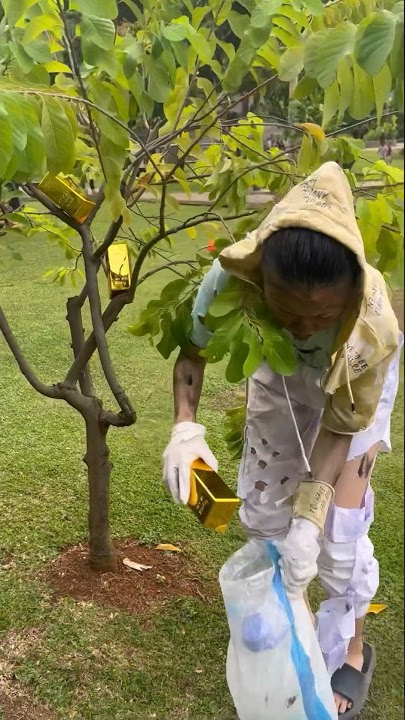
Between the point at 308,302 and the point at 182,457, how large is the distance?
0.44 metres

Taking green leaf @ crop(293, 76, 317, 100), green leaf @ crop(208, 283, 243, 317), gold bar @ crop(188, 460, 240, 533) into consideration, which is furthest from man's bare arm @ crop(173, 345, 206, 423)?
green leaf @ crop(293, 76, 317, 100)

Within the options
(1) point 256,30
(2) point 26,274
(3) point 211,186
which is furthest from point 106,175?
(2) point 26,274

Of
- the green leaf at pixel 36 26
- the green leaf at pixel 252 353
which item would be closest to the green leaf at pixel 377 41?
the green leaf at pixel 252 353

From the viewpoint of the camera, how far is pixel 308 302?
3.38ft

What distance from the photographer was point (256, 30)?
3.82ft

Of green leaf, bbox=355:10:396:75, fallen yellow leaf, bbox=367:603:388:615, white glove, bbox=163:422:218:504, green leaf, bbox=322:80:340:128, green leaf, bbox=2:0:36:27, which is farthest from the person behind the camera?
fallen yellow leaf, bbox=367:603:388:615

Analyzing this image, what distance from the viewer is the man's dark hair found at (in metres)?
0.99

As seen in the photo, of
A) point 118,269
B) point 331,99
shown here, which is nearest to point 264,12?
point 331,99

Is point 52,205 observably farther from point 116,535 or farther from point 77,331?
point 116,535

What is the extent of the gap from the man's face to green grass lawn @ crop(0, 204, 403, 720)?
1.97 ft

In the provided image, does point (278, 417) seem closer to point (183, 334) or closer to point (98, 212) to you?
point (183, 334)

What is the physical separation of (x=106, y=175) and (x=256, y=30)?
346 mm

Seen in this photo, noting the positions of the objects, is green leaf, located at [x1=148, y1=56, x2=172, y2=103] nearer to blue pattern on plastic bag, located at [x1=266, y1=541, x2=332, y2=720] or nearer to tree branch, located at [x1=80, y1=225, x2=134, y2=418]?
tree branch, located at [x1=80, y1=225, x2=134, y2=418]

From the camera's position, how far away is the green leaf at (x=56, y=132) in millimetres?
983
